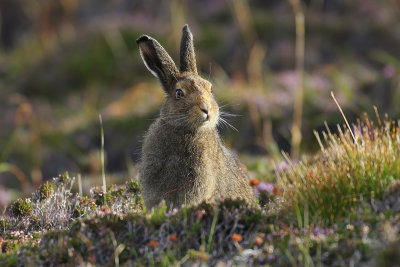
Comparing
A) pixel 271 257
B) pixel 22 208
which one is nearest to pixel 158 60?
pixel 22 208

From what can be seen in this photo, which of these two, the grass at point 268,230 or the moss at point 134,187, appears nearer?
the grass at point 268,230

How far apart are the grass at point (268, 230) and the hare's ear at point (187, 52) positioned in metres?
2.21

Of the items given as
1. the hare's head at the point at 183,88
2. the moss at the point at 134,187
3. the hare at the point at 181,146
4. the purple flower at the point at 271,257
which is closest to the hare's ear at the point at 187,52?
the hare's head at the point at 183,88

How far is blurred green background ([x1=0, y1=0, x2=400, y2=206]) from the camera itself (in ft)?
50.2

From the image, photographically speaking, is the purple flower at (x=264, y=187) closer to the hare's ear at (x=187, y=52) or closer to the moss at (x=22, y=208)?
the hare's ear at (x=187, y=52)

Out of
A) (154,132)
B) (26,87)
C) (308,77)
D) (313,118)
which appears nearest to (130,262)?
(154,132)

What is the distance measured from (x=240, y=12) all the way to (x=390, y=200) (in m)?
7.04

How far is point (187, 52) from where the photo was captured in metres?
7.58

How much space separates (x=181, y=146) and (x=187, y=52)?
4.69ft

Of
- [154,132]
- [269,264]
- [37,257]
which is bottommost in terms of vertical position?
[269,264]

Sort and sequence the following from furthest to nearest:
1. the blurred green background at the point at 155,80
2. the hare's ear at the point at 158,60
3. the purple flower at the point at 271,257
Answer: the blurred green background at the point at 155,80 < the hare's ear at the point at 158,60 < the purple flower at the point at 271,257

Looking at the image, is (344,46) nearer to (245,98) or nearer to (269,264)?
(245,98)

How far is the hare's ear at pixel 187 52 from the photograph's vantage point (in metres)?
7.53

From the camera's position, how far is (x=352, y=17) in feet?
88.1
